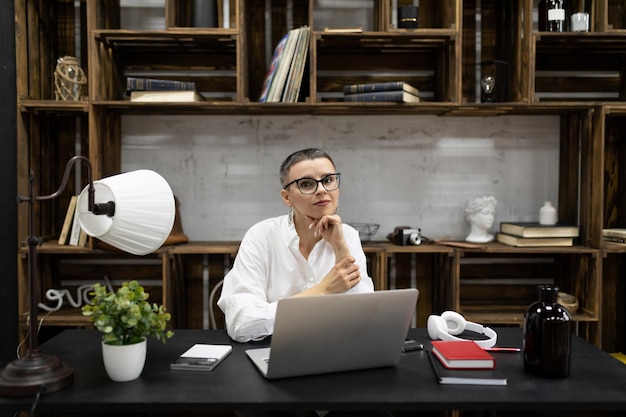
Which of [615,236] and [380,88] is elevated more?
[380,88]

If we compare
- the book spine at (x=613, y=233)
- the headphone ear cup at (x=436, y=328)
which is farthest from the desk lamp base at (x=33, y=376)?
the book spine at (x=613, y=233)

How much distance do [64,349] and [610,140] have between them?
2927 mm

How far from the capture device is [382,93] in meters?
2.74

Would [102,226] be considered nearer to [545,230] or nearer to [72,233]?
[72,233]

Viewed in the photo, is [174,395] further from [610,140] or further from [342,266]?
[610,140]

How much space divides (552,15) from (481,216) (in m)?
1.06

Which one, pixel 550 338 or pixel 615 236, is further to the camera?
pixel 615 236

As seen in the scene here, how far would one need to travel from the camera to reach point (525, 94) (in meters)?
2.78

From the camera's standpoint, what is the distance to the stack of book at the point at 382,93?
2732mm

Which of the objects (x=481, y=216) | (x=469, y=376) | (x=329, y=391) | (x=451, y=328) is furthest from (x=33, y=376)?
(x=481, y=216)

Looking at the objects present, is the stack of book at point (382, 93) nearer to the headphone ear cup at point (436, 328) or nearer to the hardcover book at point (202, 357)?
the headphone ear cup at point (436, 328)

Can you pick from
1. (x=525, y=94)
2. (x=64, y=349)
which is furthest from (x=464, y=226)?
(x=64, y=349)

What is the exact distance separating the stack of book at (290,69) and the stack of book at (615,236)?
177cm

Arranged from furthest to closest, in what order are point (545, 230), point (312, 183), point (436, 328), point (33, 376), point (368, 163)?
point (368, 163) < point (545, 230) < point (312, 183) < point (436, 328) < point (33, 376)
